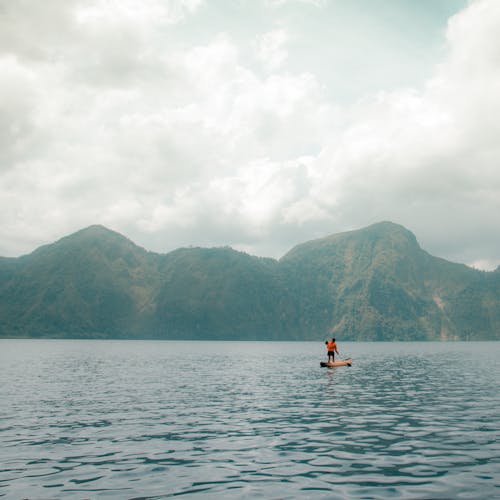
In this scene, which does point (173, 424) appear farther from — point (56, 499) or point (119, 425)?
point (56, 499)

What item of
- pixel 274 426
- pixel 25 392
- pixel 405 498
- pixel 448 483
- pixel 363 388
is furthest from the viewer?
pixel 363 388

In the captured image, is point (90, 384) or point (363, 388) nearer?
point (363, 388)

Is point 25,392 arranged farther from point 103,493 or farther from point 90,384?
point 103,493

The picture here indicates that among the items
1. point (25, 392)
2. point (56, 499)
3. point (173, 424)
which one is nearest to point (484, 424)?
point (173, 424)

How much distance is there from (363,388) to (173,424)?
2464cm

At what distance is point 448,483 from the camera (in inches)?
632

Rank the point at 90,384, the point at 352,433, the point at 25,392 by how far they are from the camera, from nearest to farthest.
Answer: the point at 352,433
the point at 25,392
the point at 90,384

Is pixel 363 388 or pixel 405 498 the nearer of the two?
pixel 405 498

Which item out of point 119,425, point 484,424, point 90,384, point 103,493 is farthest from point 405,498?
point 90,384

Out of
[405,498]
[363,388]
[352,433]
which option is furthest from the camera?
[363,388]

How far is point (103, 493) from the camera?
49.9ft

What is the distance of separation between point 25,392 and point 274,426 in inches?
1064

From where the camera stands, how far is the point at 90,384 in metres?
Result: 51.6

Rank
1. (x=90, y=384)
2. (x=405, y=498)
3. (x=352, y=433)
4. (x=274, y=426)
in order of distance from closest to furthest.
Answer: (x=405, y=498) < (x=352, y=433) < (x=274, y=426) < (x=90, y=384)
